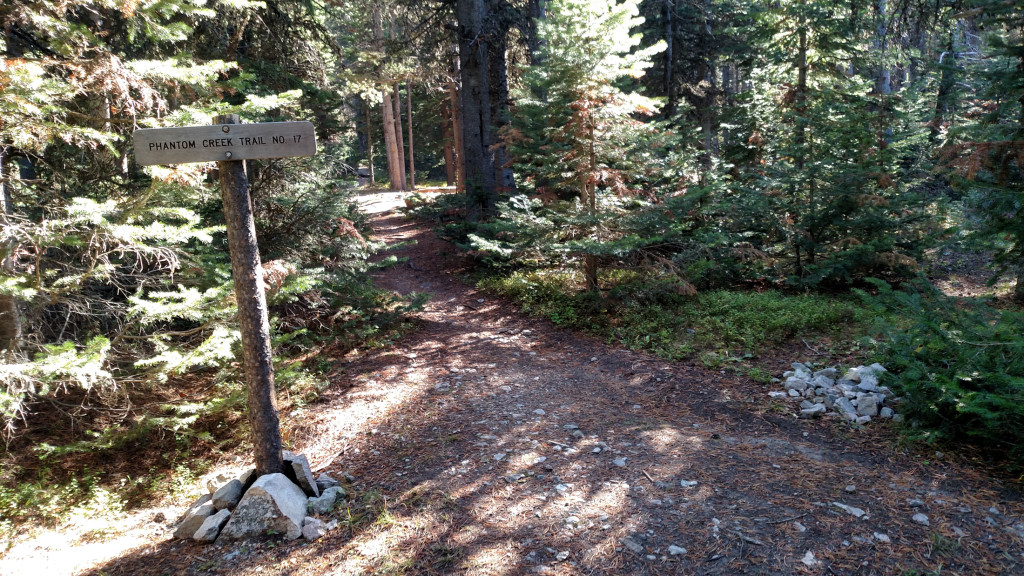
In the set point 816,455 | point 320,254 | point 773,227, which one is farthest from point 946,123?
point 320,254

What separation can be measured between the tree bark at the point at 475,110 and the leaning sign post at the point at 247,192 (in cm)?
937

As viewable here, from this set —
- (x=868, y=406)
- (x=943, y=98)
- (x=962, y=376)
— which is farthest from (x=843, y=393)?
(x=943, y=98)

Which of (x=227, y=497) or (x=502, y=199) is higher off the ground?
(x=502, y=199)

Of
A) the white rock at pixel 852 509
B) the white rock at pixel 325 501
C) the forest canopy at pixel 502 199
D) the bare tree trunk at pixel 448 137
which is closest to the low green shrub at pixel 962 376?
the forest canopy at pixel 502 199

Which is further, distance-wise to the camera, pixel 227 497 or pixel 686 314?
pixel 686 314

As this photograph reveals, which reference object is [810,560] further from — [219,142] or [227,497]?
[219,142]

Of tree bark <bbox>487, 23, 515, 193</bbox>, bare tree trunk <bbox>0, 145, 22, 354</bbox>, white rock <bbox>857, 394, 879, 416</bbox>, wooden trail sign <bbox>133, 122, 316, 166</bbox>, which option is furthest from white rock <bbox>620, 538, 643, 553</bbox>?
tree bark <bbox>487, 23, 515, 193</bbox>

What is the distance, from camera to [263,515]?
3.95 metres

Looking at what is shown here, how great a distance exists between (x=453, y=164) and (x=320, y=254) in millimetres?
22988

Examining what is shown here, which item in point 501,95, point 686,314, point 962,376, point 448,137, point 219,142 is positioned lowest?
point 686,314

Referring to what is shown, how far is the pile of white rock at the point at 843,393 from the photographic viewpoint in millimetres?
5527

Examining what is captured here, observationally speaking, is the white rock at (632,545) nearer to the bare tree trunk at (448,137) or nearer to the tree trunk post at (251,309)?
the tree trunk post at (251,309)

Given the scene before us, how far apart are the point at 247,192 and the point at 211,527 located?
248 centimetres

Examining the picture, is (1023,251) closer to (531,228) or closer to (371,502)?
(531,228)
